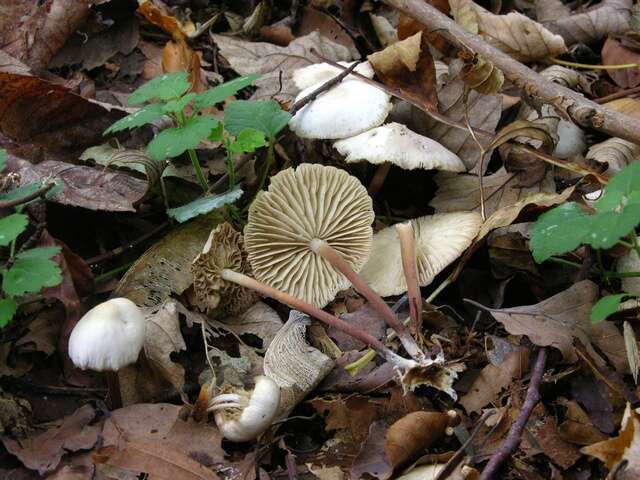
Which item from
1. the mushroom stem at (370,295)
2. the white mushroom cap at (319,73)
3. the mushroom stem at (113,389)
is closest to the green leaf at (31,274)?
the mushroom stem at (113,389)

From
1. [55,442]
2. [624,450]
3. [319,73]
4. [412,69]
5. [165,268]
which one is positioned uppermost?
[412,69]

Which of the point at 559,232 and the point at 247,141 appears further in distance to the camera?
the point at 247,141

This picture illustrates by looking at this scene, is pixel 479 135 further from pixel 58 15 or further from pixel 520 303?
pixel 58 15

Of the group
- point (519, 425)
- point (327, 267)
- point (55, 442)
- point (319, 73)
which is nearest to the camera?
point (519, 425)

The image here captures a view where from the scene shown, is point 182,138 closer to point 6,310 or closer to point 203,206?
point 203,206

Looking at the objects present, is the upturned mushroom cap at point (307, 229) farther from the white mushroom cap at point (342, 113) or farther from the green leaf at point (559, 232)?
the green leaf at point (559, 232)

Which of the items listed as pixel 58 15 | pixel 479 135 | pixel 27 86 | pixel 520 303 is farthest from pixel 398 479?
pixel 58 15

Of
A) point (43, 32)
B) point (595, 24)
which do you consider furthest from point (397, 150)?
point (43, 32)
